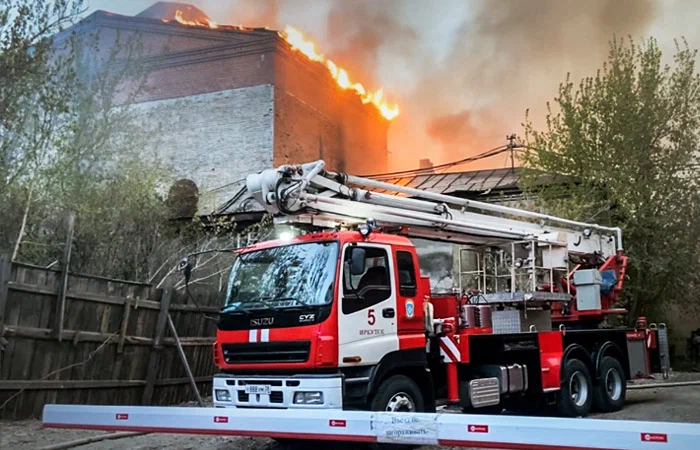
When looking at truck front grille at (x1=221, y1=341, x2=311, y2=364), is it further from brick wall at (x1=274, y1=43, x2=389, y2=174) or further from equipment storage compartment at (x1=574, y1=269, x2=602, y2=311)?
brick wall at (x1=274, y1=43, x2=389, y2=174)

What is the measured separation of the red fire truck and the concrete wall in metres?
10.4

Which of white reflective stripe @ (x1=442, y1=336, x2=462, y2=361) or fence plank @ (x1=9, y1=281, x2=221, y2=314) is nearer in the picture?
fence plank @ (x1=9, y1=281, x2=221, y2=314)

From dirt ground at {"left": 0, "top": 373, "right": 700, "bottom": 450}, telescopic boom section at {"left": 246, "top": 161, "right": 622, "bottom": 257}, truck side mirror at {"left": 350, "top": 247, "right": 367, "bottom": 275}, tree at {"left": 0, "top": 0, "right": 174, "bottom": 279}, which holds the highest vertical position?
tree at {"left": 0, "top": 0, "right": 174, "bottom": 279}

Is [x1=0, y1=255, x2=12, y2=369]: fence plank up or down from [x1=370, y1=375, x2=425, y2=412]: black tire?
up

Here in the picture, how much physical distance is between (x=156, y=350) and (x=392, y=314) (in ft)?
13.9

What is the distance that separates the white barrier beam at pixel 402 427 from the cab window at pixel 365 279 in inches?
60.9

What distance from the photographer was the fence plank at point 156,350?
9.38 m


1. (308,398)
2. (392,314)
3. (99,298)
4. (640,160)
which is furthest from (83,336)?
(640,160)

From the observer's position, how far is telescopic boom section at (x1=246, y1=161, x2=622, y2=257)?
713 cm

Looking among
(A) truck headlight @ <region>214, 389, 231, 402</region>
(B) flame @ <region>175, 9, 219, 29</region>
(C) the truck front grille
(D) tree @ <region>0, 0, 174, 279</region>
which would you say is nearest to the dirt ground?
(A) truck headlight @ <region>214, 389, 231, 402</region>

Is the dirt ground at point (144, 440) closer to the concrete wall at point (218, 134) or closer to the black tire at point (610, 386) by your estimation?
the black tire at point (610, 386)

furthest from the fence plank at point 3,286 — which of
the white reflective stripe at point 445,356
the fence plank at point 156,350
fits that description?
the white reflective stripe at point 445,356

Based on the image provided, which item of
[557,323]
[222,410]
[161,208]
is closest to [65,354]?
[222,410]

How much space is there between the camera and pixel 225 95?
20.0 m
